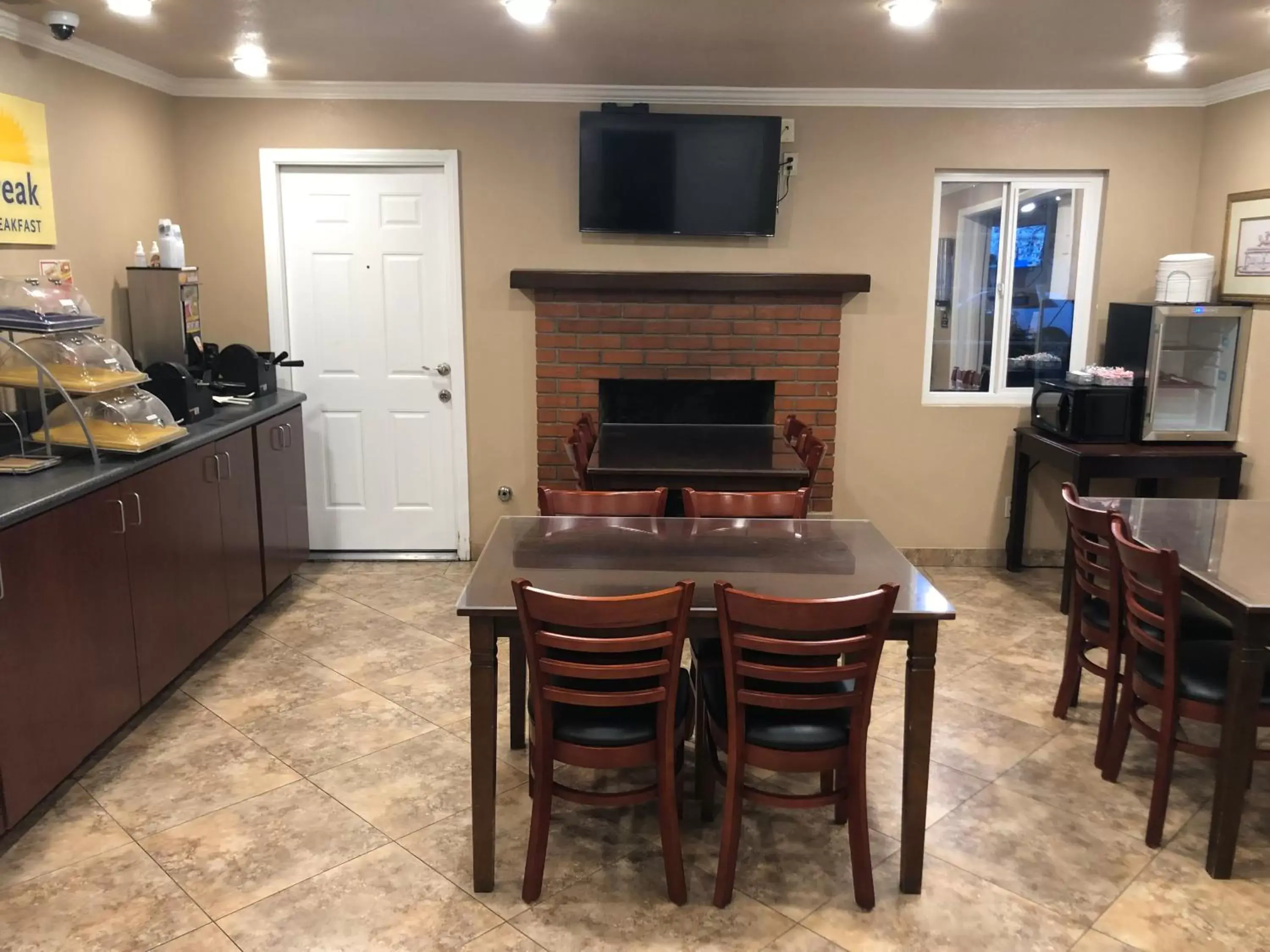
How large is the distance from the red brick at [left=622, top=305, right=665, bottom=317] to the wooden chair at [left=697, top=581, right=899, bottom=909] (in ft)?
8.84

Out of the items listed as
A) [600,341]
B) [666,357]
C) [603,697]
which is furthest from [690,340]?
[603,697]

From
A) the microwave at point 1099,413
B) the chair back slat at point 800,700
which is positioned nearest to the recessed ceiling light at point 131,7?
the chair back slat at point 800,700

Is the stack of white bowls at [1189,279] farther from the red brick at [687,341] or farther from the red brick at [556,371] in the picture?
the red brick at [556,371]

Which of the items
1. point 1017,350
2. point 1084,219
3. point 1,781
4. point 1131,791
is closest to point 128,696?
point 1,781

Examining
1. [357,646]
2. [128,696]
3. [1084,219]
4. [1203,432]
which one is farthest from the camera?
[1084,219]

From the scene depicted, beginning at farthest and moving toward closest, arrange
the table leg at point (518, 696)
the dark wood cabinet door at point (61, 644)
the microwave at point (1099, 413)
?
the microwave at point (1099, 413) < the table leg at point (518, 696) < the dark wood cabinet door at point (61, 644)

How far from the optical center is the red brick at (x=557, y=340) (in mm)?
4809

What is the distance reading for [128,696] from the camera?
9.97 feet

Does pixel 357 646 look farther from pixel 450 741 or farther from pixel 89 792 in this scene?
pixel 89 792

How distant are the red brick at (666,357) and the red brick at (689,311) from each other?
181mm

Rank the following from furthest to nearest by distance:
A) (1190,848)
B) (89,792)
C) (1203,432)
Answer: (1203,432) → (89,792) → (1190,848)

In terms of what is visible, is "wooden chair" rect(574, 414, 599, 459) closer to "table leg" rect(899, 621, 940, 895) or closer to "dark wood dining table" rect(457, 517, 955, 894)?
"dark wood dining table" rect(457, 517, 955, 894)

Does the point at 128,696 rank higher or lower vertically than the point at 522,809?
higher

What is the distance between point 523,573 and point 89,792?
154 cm
